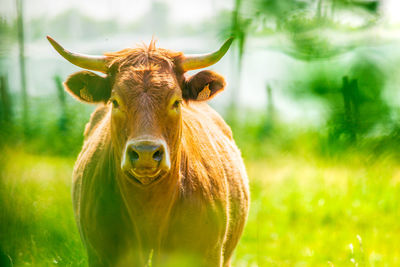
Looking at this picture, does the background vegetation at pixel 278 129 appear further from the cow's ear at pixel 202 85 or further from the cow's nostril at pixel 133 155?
the cow's nostril at pixel 133 155

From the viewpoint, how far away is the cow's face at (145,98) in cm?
302

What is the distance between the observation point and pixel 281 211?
7.36 metres

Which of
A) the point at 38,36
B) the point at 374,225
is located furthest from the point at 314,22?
the point at 374,225

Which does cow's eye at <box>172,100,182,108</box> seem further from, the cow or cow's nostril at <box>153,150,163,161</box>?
cow's nostril at <box>153,150,163,161</box>

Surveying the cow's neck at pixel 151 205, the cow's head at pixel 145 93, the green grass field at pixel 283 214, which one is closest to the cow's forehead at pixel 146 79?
the cow's head at pixel 145 93

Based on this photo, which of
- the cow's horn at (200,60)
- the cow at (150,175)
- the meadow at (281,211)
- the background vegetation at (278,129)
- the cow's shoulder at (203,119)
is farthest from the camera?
the cow's shoulder at (203,119)

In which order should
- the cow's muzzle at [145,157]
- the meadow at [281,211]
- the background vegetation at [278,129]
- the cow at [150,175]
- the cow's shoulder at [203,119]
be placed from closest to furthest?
1. the background vegetation at [278,129]
2. the cow's muzzle at [145,157]
3. the cow at [150,175]
4. the meadow at [281,211]
5. the cow's shoulder at [203,119]

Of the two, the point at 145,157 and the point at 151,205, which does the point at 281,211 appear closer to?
the point at 151,205

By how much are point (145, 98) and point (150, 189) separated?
2.31ft

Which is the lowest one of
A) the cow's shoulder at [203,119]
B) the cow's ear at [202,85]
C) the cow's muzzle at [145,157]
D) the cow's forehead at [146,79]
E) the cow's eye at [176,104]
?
the cow's shoulder at [203,119]

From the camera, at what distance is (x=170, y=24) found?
7.41 meters

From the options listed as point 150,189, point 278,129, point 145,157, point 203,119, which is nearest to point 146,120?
point 145,157

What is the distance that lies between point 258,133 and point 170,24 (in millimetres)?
2221

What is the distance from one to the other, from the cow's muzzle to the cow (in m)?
0.01
